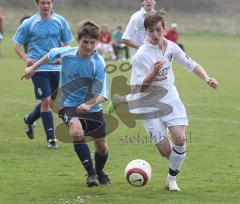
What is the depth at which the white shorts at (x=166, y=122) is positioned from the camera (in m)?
7.32

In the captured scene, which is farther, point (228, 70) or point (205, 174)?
point (228, 70)

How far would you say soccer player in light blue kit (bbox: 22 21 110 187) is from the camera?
7305mm

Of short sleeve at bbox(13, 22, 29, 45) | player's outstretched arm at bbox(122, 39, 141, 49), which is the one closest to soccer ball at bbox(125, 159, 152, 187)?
short sleeve at bbox(13, 22, 29, 45)

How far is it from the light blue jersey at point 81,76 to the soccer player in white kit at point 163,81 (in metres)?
0.35

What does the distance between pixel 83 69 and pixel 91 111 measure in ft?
1.47

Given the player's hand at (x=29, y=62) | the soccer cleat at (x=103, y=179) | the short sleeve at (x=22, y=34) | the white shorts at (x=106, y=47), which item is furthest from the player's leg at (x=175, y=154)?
the white shorts at (x=106, y=47)

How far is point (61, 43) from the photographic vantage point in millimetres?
10406

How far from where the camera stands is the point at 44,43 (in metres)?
10.1

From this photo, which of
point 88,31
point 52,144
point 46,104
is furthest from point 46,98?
point 88,31

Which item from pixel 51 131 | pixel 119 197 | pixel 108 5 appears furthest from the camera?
pixel 108 5

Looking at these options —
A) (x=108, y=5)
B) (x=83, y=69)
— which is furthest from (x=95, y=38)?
(x=108, y=5)

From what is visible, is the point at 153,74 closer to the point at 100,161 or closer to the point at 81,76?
the point at 81,76

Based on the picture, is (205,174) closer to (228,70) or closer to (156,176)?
(156,176)

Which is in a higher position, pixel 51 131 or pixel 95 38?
pixel 95 38
